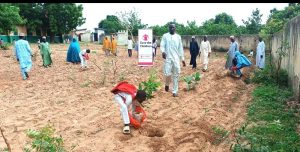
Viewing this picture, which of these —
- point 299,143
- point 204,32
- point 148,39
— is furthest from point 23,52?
point 204,32

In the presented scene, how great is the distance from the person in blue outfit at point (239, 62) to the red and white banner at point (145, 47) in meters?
4.00

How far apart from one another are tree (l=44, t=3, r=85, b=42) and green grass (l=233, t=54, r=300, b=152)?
33785 millimetres

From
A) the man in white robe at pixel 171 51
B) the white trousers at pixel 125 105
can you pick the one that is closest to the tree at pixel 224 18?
the man in white robe at pixel 171 51

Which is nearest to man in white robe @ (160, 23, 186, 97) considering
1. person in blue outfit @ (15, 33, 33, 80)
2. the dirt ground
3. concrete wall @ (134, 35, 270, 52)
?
the dirt ground

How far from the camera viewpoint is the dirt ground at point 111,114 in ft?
17.5

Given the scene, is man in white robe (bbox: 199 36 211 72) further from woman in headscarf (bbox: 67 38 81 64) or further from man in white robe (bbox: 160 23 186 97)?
woman in headscarf (bbox: 67 38 81 64)

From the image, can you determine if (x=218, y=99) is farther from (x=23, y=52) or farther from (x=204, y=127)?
(x=23, y=52)

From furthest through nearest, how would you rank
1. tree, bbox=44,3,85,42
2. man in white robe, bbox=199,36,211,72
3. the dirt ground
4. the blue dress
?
tree, bbox=44,3,85,42 < man in white robe, bbox=199,36,211,72 < the blue dress < the dirt ground

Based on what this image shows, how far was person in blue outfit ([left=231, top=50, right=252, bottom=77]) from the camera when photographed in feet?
36.6

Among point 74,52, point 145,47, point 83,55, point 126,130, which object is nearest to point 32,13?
point 74,52

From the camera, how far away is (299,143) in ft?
16.1

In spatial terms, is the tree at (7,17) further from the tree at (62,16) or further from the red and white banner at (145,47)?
the red and white banner at (145,47)

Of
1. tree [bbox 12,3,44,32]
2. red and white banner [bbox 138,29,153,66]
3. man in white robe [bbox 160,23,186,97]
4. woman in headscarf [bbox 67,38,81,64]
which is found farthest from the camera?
tree [bbox 12,3,44,32]

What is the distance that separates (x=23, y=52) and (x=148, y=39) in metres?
5.01
